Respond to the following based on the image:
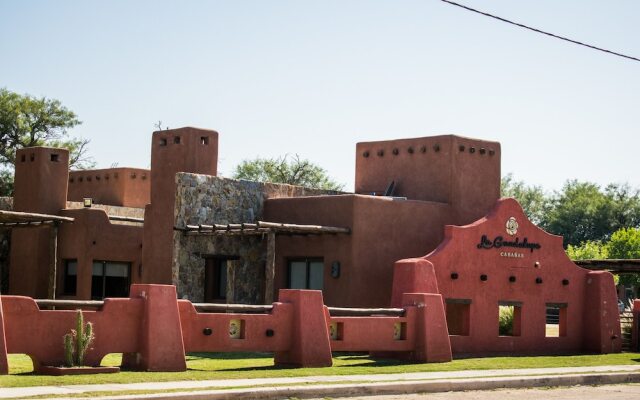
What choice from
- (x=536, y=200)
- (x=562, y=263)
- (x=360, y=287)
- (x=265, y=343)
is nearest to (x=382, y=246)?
(x=360, y=287)

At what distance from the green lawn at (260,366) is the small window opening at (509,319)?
195 cm

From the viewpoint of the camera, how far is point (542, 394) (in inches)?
747

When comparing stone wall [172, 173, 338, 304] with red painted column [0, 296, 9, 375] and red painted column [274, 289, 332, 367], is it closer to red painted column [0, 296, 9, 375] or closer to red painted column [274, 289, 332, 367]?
red painted column [274, 289, 332, 367]

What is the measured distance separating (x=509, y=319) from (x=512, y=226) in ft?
10.6

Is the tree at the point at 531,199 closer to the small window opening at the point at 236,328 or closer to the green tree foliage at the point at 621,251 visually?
the green tree foliage at the point at 621,251

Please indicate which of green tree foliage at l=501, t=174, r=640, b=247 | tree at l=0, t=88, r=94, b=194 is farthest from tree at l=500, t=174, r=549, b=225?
tree at l=0, t=88, r=94, b=194

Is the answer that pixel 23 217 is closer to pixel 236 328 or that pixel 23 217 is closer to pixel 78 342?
pixel 236 328

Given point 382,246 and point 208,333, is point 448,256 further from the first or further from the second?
point 208,333

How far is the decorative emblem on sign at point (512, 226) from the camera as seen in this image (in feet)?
92.6

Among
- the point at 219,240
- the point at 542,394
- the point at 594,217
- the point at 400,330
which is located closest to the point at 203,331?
the point at 400,330

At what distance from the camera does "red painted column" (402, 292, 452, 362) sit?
77.1ft

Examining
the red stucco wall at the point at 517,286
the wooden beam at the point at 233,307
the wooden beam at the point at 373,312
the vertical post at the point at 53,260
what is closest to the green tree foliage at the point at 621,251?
the red stucco wall at the point at 517,286

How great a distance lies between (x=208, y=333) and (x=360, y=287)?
7.46 m

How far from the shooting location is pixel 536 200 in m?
97.8
